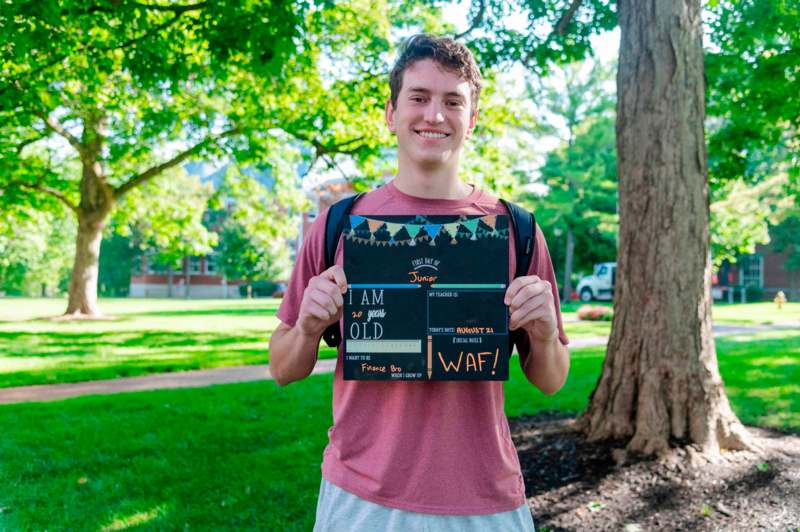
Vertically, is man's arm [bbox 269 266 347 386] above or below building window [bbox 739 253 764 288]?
below

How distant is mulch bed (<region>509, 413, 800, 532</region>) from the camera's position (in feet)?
13.6

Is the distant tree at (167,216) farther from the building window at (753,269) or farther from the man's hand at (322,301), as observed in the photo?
the building window at (753,269)

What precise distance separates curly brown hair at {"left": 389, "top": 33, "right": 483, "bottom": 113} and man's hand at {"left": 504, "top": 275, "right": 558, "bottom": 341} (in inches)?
25.2

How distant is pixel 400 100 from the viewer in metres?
2.10

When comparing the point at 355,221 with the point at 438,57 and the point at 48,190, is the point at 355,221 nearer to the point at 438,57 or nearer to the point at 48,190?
the point at 438,57

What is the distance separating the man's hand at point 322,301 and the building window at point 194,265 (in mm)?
58102

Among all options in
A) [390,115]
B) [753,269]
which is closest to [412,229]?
[390,115]

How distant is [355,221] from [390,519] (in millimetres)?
818

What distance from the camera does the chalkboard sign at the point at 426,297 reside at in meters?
1.92

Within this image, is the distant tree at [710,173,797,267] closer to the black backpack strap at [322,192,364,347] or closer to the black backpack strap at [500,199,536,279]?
the black backpack strap at [500,199,536,279]

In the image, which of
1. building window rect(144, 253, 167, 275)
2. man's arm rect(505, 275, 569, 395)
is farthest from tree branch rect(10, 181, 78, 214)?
building window rect(144, 253, 167, 275)

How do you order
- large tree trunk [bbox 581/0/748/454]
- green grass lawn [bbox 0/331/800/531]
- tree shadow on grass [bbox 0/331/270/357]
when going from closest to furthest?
green grass lawn [bbox 0/331/800/531], large tree trunk [bbox 581/0/748/454], tree shadow on grass [bbox 0/331/270/357]

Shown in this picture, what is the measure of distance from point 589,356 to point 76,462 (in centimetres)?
856

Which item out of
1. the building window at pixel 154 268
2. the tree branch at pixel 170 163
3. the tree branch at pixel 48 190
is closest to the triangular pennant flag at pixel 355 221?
the tree branch at pixel 170 163
